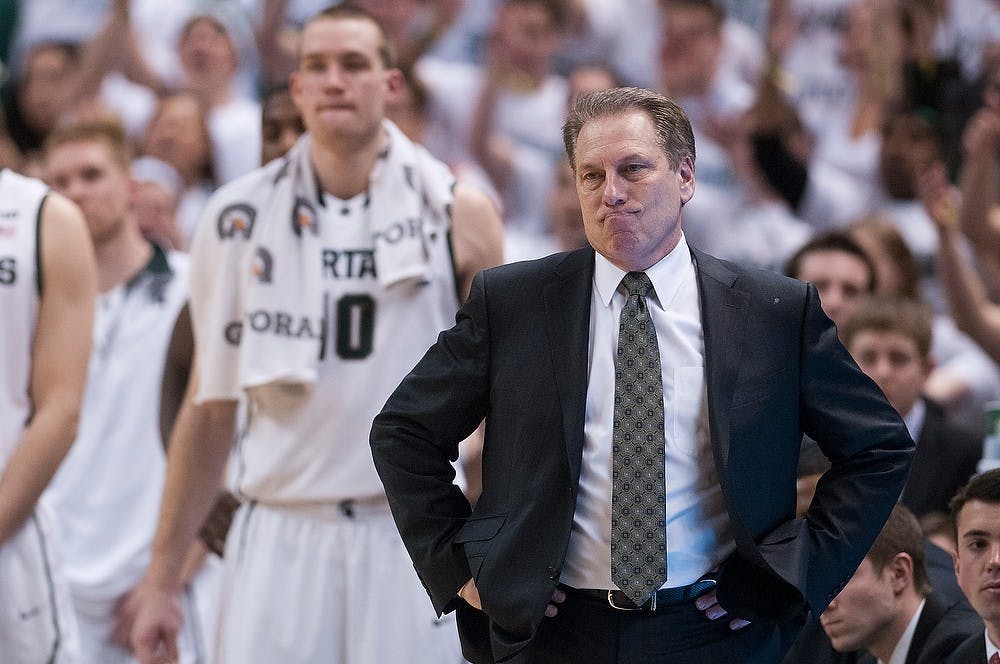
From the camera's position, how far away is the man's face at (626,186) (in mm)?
3264

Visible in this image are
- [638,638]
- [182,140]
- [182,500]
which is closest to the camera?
[638,638]

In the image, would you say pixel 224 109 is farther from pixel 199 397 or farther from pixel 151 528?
pixel 199 397

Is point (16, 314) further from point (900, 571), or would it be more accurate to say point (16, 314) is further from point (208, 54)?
point (208, 54)

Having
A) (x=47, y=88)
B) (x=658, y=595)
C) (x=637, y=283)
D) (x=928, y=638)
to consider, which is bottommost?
(x=928, y=638)

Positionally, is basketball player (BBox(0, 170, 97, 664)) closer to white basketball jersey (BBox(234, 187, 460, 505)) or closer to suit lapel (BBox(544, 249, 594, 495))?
white basketball jersey (BBox(234, 187, 460, 505))

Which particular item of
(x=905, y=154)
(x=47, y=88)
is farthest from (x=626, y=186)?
(x=47, y=88)

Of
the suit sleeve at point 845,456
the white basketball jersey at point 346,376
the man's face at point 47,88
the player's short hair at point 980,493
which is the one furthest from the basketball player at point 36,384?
the man's face at point 47,88

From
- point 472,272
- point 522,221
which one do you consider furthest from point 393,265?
point 522,221

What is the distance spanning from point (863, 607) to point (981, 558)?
0.48 metres

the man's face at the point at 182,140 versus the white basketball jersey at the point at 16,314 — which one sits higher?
the man's face at the point at 182,140

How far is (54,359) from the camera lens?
15.5 ft

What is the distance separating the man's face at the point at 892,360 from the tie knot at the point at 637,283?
8.83 ft

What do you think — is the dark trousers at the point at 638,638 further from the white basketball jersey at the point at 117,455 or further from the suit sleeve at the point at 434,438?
the white basketball jersey at the point at 117,455

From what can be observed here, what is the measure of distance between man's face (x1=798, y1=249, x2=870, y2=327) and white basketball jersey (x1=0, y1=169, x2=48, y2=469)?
323cm
